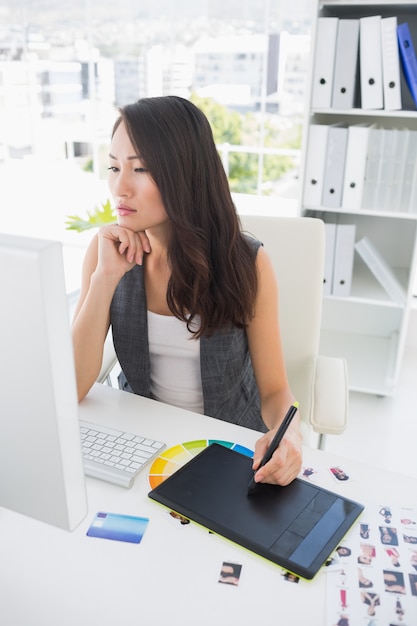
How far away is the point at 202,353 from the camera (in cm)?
129

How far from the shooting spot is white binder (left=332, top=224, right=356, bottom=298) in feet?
7.92

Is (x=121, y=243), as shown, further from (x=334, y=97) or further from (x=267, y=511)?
(x=334, y=97)

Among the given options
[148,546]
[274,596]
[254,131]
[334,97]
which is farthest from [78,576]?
[254,131]

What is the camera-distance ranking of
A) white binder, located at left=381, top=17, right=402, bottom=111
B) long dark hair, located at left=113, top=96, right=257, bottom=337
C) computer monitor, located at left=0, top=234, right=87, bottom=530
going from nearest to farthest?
computer monitor, located at left=0, top=234, right=87, bottom=530, long dark hair, located at left=113, top=96, right=257, bottom=337, white binder, located at left=381, top=17, right=402, bottom=111

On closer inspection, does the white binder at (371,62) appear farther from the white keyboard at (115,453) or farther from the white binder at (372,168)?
the white keyboard at (115,453)

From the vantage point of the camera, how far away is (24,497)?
24.9 inches

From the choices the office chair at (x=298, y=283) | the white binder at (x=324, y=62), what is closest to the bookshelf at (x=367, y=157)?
the white binder at (x=324, y=62)

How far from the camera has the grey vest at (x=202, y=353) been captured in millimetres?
1286

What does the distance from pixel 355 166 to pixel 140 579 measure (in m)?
1.92

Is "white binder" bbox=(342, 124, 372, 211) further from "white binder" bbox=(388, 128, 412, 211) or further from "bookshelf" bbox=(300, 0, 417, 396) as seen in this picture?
"white binder" bbox=(388, 128, 412, 211)

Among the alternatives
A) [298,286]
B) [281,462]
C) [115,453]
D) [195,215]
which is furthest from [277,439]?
[298,286]

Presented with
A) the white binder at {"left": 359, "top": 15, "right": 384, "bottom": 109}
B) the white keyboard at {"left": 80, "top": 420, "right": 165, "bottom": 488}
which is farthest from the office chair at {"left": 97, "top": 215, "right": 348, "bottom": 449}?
the white binder at {"left": 359, "top": 15, "right": 384, "bottom": 109}

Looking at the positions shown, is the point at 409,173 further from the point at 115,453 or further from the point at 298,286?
the point at 115,453

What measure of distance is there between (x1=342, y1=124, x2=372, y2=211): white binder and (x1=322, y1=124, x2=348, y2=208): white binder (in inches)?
0.7
